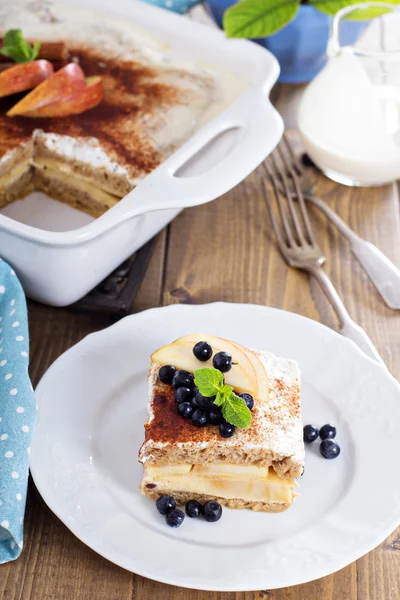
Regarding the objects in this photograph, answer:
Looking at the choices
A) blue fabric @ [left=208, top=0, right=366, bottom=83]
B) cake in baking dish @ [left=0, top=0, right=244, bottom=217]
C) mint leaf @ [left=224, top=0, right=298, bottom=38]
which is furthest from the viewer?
blue fabric @ [left=208, top=0, right=366, bottom=83]

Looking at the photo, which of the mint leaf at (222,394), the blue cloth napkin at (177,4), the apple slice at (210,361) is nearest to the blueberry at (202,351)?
the apple slice at (210,361)

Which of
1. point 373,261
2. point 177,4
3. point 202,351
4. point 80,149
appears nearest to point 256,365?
point 202,351

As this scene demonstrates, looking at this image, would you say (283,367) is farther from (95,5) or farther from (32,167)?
(95,5)

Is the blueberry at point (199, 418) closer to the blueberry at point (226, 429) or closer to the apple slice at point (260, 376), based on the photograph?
the blueberry at point (226, 429)

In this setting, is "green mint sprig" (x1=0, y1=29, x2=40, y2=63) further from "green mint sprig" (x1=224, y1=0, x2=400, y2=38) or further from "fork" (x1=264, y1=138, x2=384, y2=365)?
"fork" (x1=264, y1=138, x2=384, y2=365)

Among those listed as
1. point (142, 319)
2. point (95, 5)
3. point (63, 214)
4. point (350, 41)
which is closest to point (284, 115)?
point (350, 41)

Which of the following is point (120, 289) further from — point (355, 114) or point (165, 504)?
point (355, 114)

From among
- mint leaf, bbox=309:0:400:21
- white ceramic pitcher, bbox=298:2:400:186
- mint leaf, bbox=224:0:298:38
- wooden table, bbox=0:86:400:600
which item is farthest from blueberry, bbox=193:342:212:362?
mint leaf, bbox=309:0:400:21
